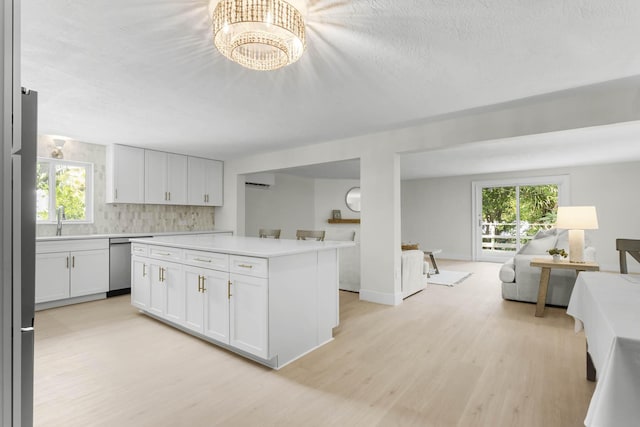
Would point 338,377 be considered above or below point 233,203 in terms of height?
below

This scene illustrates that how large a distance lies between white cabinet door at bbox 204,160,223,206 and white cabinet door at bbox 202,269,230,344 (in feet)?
11.7

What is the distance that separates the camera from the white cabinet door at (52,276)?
3.88 m

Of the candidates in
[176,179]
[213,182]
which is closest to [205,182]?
[213,182]

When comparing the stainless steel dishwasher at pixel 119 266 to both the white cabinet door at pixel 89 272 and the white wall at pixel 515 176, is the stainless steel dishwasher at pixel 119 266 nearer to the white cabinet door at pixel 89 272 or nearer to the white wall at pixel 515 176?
the white cabinet door at pixel 89 272

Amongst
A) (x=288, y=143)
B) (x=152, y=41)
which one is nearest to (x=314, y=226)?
(x=288, y=143)

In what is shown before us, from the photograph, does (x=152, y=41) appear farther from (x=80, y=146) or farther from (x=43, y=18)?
(x=80, y=146)

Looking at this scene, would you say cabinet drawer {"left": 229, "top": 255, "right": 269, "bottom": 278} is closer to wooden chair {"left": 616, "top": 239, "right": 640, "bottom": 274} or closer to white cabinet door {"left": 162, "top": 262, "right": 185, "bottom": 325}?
white cabinet door {"left": 162, "top": 262, "right": 185, "bottom": 325}

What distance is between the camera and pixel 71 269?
4.15 m

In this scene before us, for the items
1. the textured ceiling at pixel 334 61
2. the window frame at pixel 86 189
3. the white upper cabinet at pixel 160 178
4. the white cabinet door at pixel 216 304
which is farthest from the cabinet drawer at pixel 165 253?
the window frame at pixel 86 189

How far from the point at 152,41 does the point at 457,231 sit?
8016 millimetres

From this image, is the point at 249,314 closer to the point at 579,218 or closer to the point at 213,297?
the point at 213,297

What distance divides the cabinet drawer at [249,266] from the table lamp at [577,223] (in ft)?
10.6

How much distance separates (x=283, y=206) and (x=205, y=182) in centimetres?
242

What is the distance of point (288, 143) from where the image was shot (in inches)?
188
